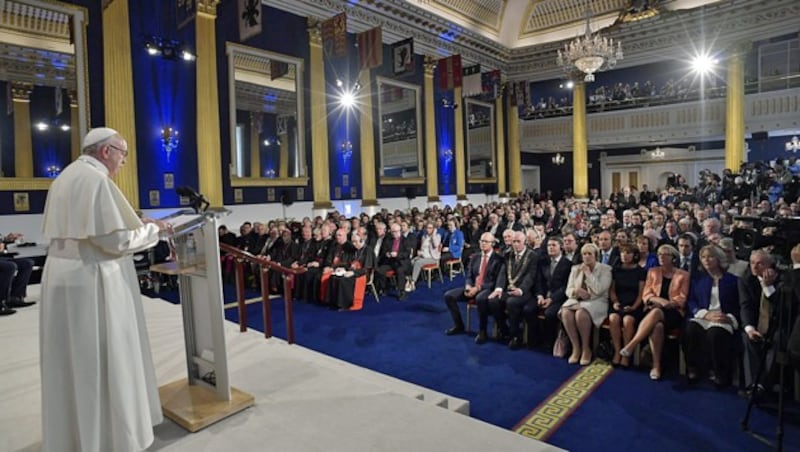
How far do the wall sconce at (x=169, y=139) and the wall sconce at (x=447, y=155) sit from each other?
8.72 m

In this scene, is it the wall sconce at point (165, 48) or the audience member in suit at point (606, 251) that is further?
the wall sconce at point (165, 48)

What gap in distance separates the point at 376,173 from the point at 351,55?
320 centimetres

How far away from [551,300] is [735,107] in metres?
13.7

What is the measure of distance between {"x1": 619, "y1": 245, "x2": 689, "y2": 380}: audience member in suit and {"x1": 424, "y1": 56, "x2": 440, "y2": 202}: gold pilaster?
1054 centimetres

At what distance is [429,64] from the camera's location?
49.1ft

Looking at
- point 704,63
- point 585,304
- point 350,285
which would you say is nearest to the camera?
point 585,304

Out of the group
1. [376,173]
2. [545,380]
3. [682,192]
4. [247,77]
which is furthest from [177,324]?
[682,192]

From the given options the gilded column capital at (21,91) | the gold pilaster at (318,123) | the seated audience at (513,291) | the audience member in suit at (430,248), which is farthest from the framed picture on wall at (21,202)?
the seated audience at (513,291)

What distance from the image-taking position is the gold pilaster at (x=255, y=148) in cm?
1054

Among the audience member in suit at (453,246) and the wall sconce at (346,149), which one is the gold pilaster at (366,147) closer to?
the wall sconce at (346,149)

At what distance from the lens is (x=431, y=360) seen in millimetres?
4781

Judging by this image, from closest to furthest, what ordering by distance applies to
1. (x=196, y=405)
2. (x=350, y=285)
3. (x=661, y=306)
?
(x=196, y=405) → (x=661, y=306) → (x=350, y=285)

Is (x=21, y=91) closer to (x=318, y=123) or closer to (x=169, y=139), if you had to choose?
(x=169, y=139)

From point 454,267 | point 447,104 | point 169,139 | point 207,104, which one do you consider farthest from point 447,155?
point 169,139
